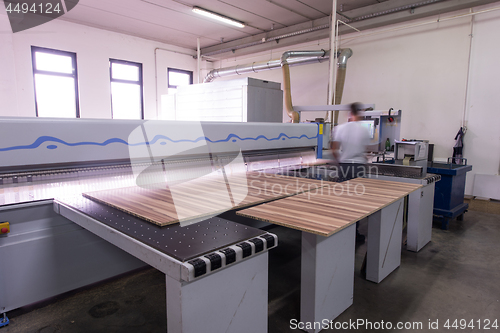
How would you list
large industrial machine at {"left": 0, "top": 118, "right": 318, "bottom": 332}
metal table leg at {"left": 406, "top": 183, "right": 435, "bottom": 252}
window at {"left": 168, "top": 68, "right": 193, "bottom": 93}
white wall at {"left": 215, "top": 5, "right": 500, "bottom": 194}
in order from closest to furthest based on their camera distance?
large industrial machine at {"left": 0, "top": 118, "right": 318, "bottom": 332} → metal table leg at {"left": 406, "top": 183, "right": 435, "bottom": 252} → white wall at {"left": 215, "top": 5, "right": 500, "bottom": 194} → window at {"left": 168, "top": 68, "right": 193, "bottom": 93}

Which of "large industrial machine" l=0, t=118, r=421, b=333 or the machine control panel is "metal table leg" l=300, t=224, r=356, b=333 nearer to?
"large industrial machine" l=0, t=118, r=421, b=333

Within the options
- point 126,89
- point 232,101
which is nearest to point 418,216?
point 232,101

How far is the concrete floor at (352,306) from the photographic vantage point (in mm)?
1906

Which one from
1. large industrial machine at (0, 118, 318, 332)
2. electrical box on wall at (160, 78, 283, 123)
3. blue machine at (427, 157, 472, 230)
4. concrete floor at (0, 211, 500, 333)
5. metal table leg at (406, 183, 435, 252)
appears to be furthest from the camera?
electrical box on wall at (160, 78, 283, 123)

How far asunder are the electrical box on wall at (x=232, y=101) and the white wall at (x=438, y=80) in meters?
1.87

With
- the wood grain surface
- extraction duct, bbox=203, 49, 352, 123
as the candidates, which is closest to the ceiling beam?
extraction duct, bbox=203, 49, 352, 123

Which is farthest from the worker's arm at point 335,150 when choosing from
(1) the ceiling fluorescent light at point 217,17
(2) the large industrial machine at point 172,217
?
(1) the ceiling fluorescent light at point 217,17

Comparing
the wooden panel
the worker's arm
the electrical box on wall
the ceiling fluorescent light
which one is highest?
the ceiling fluorescent light

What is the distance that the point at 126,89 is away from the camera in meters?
6.66

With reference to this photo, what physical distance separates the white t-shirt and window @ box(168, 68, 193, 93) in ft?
17.5

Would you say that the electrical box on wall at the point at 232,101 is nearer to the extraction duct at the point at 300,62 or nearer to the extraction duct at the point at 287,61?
the extraction duct at the point at 300,62

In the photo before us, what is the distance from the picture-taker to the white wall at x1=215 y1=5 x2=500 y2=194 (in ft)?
14.0

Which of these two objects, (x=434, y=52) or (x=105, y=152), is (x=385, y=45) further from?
(x=105, y=152)

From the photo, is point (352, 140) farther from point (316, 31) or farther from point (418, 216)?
point (316, 31)
